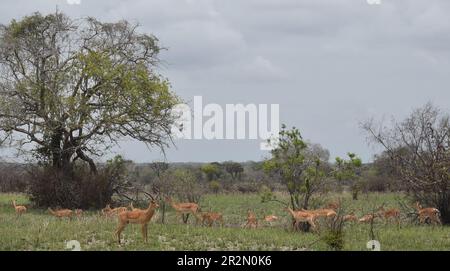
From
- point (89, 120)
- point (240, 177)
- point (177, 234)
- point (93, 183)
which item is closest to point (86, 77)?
point (89, 120)

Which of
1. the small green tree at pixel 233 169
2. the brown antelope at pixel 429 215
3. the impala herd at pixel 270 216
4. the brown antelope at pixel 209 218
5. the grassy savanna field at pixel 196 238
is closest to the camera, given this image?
the impala herd at pixel 270 216

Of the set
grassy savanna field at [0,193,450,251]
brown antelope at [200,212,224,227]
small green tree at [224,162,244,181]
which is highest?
small green tree at [224,162,244,181]

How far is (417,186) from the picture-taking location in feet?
72.1

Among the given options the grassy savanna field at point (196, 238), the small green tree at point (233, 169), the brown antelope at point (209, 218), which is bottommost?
the grassy savanna field at point (196, 238)

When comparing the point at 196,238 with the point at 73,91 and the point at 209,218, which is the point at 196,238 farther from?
the point at 73,91

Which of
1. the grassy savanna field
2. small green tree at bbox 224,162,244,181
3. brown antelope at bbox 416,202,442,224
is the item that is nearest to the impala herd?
brown antelope at bbox 416,202,442,224

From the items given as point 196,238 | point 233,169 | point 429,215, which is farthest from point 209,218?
point 233,169

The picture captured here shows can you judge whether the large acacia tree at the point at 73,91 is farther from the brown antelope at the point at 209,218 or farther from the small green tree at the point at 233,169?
the small green tree at the point at 233,169

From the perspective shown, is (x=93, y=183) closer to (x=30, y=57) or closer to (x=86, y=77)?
(x=86, y=77)

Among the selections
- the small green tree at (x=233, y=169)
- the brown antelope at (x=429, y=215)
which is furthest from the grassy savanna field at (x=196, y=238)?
the small green tree at (x=233, y=169)

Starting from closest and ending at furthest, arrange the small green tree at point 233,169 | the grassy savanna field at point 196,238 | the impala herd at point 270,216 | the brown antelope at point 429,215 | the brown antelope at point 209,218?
the impala herd at point 270,216 → the grassy savanna field at point 196,238 → the brown antelope at point 209,218 → the brown antelope at point 429,215 → the small green tree at point 233,169

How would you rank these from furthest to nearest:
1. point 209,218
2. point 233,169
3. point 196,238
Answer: point 233,169 → point 209,218 → point 196,238

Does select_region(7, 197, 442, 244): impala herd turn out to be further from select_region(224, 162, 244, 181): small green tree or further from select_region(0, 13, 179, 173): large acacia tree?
select_region(224, 162, 244, 181): small green tree

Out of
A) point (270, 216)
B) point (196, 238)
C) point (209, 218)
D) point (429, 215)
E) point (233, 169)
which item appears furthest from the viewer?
point (233, 169)
